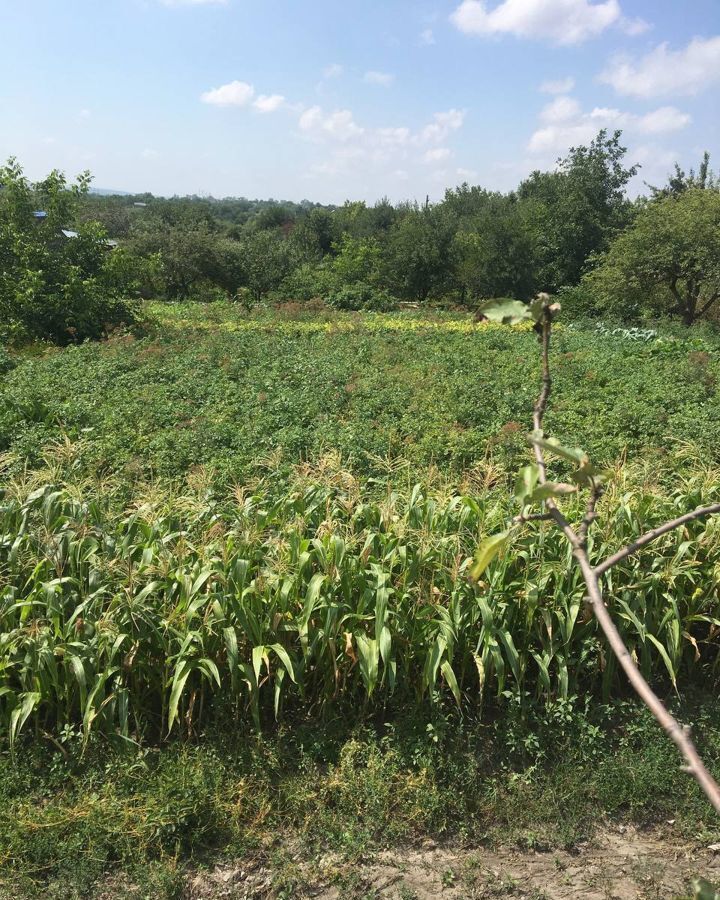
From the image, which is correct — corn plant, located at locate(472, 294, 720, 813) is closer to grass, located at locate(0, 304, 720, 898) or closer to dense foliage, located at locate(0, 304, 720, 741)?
dense foliage, located at locate(0, 304, 720, 741)

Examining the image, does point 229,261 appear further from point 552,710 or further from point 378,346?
point 552,710

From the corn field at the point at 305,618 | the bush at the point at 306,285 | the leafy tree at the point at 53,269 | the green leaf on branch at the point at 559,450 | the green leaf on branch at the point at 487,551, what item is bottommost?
the corn field at the point at 305,618

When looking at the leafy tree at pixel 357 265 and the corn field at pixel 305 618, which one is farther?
the leafy tree at pixel 357 265

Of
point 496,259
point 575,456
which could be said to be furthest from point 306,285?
point 575,456

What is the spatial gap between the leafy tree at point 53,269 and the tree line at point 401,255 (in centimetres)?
2

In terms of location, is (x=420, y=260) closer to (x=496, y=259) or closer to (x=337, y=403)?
(x=496, y=259)

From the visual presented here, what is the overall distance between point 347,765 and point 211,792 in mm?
586

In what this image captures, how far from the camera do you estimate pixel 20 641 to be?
318cm

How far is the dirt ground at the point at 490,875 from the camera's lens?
2518 millimetres

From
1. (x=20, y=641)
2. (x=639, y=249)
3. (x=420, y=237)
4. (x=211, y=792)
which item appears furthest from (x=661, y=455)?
(x=420, y=237)

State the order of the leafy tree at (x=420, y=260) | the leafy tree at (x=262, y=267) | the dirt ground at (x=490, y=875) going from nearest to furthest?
the dirt ground at (x=490, y=875), the leafy tree at (x=262, y=267), the leafy tree at (x=420, y=260)

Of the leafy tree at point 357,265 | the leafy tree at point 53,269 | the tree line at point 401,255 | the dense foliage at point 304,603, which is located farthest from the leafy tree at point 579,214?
the dense foliage at point 304,603

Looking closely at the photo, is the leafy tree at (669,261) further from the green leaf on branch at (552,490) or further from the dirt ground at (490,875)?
the green leaf on branch at (552,490)

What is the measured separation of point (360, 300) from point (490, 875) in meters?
23.4
